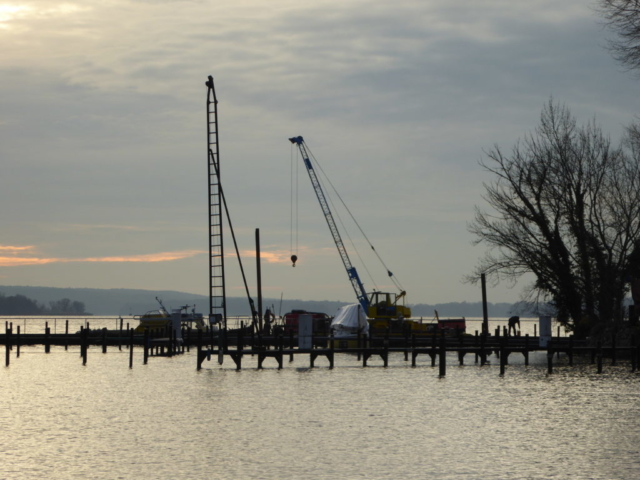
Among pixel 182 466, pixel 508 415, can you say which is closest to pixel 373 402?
pixel 508 415

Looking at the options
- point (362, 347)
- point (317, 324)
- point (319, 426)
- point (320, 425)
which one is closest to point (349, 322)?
point (362, 347)

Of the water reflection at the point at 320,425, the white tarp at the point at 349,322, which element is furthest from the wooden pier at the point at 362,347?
the water reflection at the point at 320,425

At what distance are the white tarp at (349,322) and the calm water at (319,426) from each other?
82.1 feet

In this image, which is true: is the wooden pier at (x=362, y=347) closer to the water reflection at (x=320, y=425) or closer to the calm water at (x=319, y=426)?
the calm water at (x=319, y=426)

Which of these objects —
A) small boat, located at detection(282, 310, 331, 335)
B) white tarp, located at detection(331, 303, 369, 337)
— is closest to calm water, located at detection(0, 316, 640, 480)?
white tarp, located at detection(331, 303, 369, 337)

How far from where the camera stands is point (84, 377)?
4475 cm

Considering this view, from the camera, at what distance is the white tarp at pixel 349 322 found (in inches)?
2815

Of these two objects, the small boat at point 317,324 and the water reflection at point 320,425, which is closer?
the water reflection at point 320,425

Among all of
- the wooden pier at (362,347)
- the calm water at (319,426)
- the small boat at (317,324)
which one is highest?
→ the small boat at (317,324)

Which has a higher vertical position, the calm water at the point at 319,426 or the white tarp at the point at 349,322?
the white tarp at the point at 349,322

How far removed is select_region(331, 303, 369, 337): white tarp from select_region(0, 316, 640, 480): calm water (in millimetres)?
25026

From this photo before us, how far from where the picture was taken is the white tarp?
71.5 m

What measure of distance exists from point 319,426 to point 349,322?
152ft

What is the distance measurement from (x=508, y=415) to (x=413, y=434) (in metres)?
5.44
